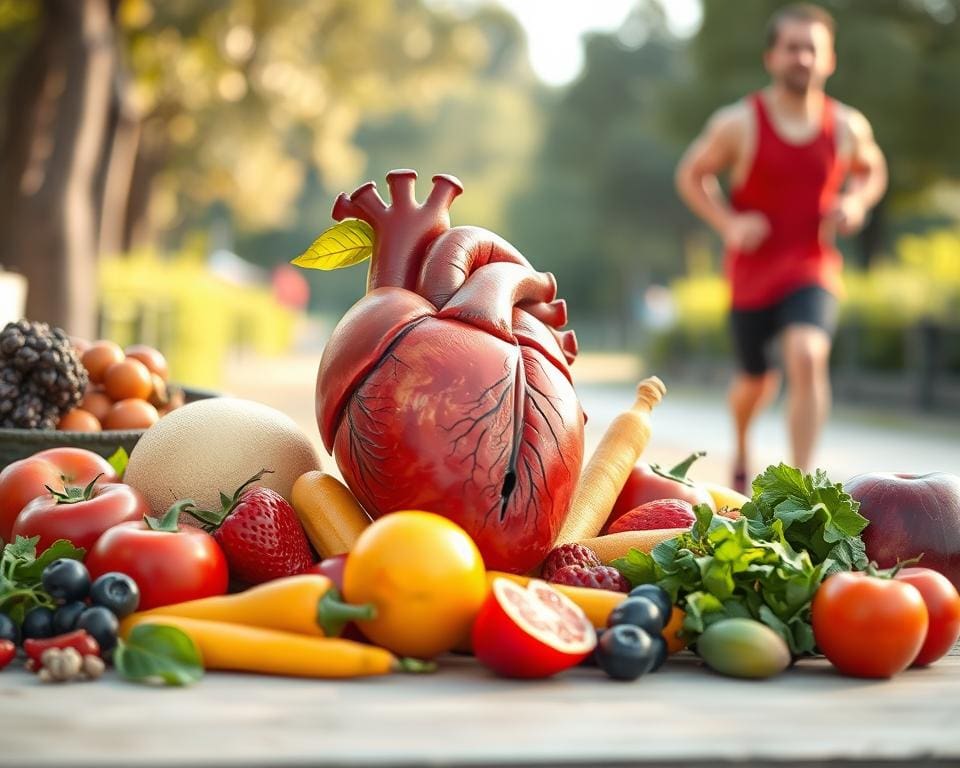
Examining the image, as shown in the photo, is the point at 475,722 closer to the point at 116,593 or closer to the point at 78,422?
the point at 116,593

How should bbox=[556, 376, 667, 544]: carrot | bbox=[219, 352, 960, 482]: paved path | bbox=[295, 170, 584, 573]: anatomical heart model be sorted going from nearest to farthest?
bbox=[295, 170, 584, 573]: anatomical heart model, bbox=[556, 376, 667, 544]: carrot, bbox=[219, 352, 960, 482]: paved path

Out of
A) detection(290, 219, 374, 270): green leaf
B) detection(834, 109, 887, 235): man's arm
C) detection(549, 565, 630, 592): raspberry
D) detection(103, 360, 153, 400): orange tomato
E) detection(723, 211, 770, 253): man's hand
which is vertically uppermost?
detection(834, 109, 887, 235): man's arm

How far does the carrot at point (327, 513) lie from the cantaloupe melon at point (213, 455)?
0.14 metres

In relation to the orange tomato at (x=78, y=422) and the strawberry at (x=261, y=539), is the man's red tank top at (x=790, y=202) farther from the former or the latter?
the strawberry at (x=261, y=539)

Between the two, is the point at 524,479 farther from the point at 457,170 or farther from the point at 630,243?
the point at 457,170

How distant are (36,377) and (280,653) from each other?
159 cm

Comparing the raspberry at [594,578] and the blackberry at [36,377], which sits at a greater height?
the blackberry at [36,377]

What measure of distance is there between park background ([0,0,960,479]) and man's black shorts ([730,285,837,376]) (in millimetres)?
3103

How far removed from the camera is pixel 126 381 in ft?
11.3

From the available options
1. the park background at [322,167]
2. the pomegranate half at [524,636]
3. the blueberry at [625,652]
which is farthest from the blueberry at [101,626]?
the park background at [322,167]

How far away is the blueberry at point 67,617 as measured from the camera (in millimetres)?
1973

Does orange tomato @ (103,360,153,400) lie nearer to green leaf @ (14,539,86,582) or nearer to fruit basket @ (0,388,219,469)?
fruit basket @ (0,388,219,469)

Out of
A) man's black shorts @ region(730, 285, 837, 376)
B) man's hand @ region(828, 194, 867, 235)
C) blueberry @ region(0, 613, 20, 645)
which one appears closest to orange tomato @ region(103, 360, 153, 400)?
blueberry @ region(0, 613, 20, 645)

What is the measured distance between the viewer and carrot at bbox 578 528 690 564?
2377 millimetres
